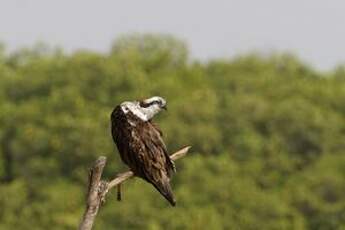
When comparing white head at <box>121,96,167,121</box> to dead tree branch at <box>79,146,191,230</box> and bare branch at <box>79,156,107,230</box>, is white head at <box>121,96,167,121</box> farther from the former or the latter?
bare branch at <box>79,156,107,230</box>

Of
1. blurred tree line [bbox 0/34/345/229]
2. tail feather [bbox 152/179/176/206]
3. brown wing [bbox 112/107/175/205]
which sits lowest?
blurred tree line [bbox 0/34/345/229]

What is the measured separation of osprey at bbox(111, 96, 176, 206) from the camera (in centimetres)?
989

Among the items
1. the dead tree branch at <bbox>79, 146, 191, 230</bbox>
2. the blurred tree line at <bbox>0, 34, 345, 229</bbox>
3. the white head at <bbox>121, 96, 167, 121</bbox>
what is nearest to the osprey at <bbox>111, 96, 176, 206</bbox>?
the white head at <bbox>121, 96, 167, 121</bbox>

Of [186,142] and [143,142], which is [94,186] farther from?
[186,142]

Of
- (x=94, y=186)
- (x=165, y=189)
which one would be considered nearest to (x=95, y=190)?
(x=94, y=186)

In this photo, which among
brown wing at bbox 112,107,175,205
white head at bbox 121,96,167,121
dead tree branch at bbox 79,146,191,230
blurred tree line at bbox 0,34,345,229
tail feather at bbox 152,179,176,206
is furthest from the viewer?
blurred tree line at bbox 0,34,345,229

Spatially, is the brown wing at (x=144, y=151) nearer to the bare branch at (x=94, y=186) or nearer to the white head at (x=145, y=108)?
the white head at (x=145, y=108)

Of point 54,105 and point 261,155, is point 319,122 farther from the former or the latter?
point 54,105

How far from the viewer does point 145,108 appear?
10.3 m

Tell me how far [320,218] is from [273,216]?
172 cm

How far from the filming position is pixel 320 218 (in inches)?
2247

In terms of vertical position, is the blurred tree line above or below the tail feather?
below

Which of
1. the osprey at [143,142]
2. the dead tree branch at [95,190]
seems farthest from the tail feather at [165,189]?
the dead tree branch at [95,190]

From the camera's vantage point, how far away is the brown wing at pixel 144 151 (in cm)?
985
